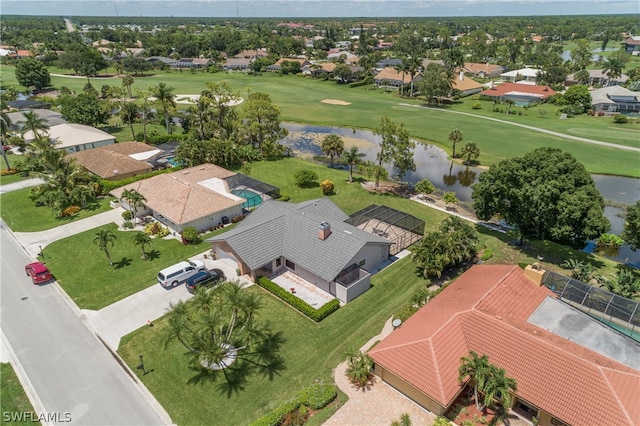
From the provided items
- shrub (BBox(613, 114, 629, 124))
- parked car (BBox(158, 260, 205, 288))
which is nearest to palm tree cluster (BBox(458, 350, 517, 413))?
parked car (BBox(158, 260, 205, 288))

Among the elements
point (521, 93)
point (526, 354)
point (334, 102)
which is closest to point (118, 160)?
point (526, 354)

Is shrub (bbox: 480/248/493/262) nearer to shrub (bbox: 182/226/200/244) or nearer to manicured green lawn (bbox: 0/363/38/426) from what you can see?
shrub (bbox: 182/226/200/244)

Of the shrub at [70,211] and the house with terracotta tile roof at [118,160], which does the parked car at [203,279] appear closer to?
the shrub at [70,211]

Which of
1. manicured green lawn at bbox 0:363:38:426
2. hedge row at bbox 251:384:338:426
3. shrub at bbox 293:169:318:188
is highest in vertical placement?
shrub at bbox 293:169:318:188

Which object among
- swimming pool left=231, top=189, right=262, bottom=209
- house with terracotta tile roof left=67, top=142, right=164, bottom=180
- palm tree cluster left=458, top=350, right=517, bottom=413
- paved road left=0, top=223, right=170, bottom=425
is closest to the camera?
palm tree cluster left=458, top=350, right=517, bottom=413

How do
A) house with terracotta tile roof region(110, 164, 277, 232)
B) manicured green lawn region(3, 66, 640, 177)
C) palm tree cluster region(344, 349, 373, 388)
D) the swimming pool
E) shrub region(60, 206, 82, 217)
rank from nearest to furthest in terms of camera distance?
1. palm tree cluster region(344, 349, 373, 388)
2. house with terracotta tile roof region(110, 164, 277, 232)
3. shrub region(60, 206, 82, 217)
4. the swimming pool
5. manicured green lawn region(3, 66, 640, 177)

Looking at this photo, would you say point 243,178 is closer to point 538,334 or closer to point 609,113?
point 538,334

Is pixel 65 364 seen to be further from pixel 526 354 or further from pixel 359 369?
pixel 526 354

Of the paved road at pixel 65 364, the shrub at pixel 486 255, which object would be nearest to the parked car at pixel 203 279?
the paved road at pixel 65 364
